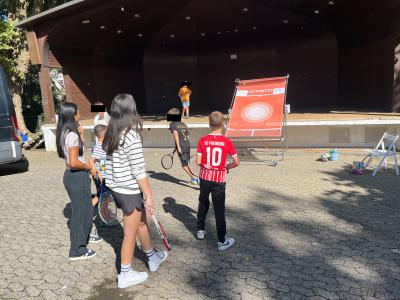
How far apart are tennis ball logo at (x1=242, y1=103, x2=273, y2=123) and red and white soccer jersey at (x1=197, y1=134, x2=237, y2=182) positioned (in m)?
6.15

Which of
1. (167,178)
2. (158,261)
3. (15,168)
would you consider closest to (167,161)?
(167,178)

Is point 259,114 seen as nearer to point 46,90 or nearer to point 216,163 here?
point 216,163

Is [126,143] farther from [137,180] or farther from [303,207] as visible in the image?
[303,207]

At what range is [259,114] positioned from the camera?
10.4 meters

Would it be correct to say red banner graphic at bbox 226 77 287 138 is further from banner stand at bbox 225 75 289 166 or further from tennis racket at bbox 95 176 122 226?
tennis racket at bbox 95 176 122 226

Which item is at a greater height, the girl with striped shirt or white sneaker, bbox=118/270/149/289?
the girl with striped shirt

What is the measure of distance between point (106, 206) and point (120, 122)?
2430 millimetres

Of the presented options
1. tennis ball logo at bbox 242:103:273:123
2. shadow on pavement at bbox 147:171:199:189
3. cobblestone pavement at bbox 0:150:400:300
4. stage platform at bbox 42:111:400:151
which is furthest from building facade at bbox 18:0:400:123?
cobblestone pavement at bbox 0:150:400:300

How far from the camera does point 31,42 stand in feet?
43.8

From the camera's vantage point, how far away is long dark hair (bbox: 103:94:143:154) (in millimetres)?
3306

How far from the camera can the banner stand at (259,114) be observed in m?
9.88

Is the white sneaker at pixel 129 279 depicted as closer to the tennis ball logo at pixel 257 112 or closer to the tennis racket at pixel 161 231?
the tennis racket at pixel 161 231

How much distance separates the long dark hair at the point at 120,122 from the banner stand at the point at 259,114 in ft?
21.5

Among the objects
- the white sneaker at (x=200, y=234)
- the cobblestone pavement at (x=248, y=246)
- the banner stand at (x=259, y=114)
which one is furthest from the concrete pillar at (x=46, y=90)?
the white sneaker at (x=200, y=234)
